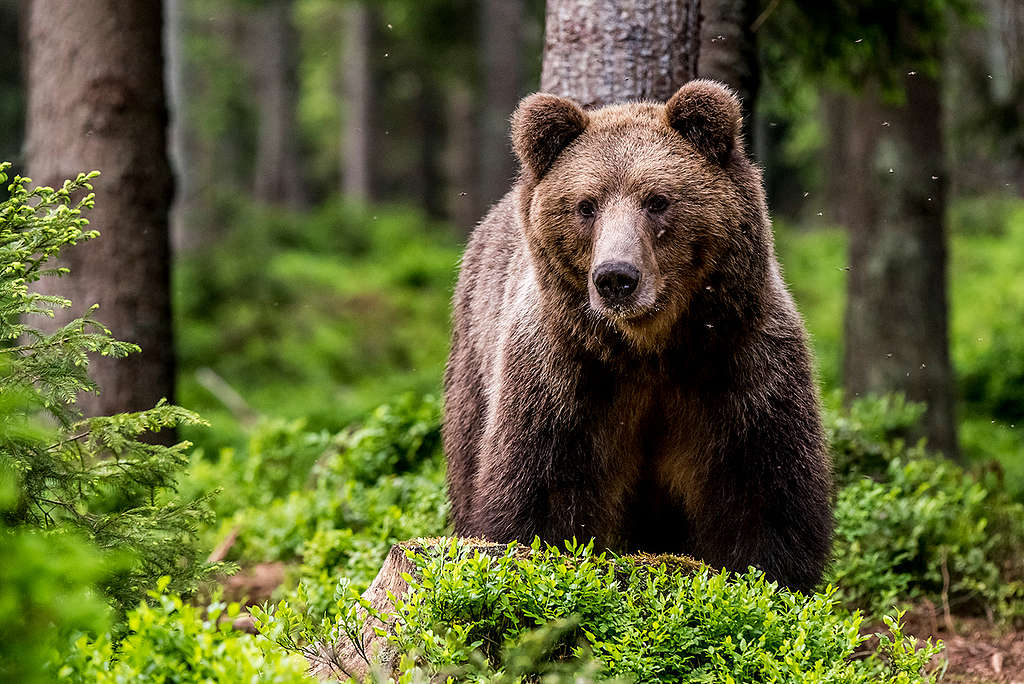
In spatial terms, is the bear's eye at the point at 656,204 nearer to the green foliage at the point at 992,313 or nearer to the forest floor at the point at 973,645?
the forest floor at the point at 973,645

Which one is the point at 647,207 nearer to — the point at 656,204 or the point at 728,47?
the point at 656,204

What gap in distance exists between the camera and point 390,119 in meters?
33.9

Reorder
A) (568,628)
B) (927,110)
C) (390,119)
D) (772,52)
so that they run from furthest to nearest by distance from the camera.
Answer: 1. (390,119)
2. (927,110)
3. (772,52)
4. (568,628)

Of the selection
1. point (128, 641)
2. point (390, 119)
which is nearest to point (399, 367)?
point (128, 641)

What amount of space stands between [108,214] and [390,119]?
1123 inches

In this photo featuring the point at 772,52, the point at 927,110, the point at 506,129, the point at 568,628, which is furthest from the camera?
the point at 506,129

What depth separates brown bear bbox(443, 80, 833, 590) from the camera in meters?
4.27

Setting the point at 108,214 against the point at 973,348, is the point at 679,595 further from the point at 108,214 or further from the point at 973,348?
the point at 973,348

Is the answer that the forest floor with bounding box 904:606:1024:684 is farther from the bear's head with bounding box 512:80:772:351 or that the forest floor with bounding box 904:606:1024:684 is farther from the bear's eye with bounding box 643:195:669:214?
the bear's eye with bounding box 643:195:669:214

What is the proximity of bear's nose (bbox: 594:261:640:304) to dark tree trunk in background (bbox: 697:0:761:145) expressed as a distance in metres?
2.62

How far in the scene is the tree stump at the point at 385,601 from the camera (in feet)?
11.2

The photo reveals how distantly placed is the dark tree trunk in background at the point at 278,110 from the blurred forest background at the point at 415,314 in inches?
198

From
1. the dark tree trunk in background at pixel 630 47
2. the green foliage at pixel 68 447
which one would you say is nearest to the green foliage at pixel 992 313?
the dark tree trunk in background at pixel 630 47

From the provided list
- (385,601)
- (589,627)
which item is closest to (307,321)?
(385,601)
